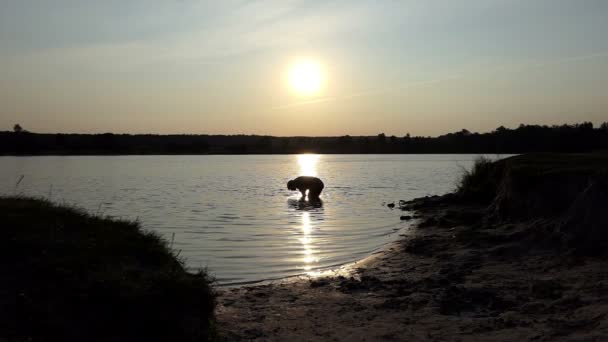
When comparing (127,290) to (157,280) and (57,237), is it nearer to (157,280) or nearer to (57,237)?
(157,280)

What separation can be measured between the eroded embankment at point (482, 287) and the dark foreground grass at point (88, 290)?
100cm

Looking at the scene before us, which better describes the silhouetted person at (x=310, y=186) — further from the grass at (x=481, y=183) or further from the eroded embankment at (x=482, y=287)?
the eroded embankment at (x=482, y=287)

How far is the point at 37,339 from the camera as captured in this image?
473cm

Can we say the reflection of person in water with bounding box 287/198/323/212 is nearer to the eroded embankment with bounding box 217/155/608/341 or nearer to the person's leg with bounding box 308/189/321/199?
the person's leg with bounding box 308/189/321/199

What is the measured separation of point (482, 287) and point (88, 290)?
5.57 m

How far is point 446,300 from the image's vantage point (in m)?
7.38

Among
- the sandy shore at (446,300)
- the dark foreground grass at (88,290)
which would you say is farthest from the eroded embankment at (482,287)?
the dark foreground grass at (88,290)

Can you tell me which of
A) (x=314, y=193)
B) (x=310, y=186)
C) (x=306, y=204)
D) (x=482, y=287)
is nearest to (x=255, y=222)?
(x=306, y=204)

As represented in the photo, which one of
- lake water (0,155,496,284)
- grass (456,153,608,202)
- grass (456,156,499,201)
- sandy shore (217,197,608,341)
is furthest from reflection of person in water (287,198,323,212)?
sandy shore (217,197,608,341)

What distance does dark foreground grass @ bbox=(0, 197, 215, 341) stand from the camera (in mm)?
5004

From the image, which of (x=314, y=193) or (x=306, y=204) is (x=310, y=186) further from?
(x=306, y=204)

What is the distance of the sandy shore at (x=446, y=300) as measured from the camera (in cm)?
614

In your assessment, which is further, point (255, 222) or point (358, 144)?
point (358, 144)

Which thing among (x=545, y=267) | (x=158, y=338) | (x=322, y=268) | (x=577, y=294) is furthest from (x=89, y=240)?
(x=545, y=267)
